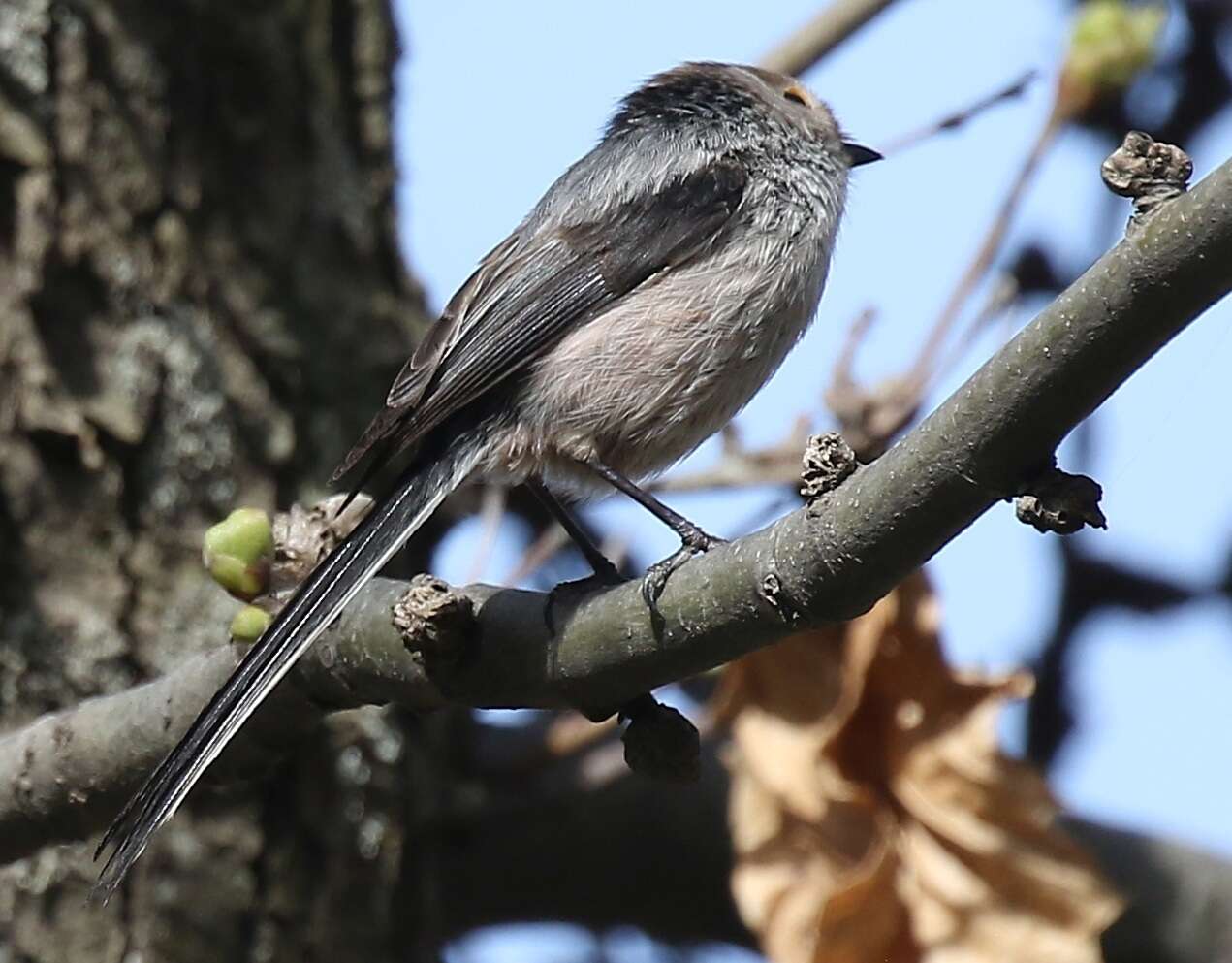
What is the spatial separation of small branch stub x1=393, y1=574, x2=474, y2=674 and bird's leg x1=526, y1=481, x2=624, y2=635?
10cm

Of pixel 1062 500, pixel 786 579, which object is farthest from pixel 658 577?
pixel 1062 500

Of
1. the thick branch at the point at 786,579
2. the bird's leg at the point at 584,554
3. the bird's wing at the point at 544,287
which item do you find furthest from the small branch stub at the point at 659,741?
the bird's wing at the point at 544,287

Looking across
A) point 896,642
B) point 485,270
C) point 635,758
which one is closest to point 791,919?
point 896,642

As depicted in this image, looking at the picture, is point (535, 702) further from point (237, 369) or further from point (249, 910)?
point (237, 369)

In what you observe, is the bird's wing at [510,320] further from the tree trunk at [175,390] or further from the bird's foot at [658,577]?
the tree trunk at [175,390]

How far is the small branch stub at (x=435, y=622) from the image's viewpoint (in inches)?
84.8

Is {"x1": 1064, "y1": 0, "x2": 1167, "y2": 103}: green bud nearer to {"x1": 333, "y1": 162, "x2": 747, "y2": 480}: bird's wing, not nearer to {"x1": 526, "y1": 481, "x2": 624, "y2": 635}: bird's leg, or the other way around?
{"x1": 333, "y1": 162, "x2": 747, "y2": 480}: bird's wing

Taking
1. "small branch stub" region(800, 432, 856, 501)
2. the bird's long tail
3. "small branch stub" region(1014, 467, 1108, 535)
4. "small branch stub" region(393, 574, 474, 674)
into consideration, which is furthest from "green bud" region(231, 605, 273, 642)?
"small branch stub" region(1014, 467, 1108, 535)

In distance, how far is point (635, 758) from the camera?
227cm

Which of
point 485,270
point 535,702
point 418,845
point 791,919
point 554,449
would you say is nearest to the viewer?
point 535,702

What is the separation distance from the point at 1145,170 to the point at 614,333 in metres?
1.40

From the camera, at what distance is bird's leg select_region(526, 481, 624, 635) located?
2249 millimetres

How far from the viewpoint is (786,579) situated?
1.96 m

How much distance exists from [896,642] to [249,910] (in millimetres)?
1238
